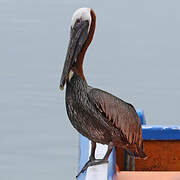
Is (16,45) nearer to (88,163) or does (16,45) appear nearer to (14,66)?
(14,66)

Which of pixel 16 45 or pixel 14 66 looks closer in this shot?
pixel 14 66

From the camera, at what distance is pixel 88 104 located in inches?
67.9

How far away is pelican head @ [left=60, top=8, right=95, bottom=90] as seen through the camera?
1.73 m

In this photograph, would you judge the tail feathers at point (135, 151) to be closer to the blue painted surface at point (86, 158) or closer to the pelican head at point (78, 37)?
the blue painted surface at point (86, 158)

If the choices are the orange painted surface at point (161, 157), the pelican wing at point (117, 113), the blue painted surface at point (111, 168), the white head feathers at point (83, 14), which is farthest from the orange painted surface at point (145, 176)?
the white head feathers at point (83, 14)

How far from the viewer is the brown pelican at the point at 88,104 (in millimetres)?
1727

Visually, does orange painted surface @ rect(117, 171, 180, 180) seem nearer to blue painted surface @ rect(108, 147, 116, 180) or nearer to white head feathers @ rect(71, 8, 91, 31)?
blue painted surface @ rect(108, 147, 116, 180)

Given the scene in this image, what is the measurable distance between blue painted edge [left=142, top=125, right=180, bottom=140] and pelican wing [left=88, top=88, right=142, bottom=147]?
450 mm

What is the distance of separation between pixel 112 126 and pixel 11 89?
319 cm

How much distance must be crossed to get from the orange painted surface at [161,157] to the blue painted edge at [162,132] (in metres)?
0.02

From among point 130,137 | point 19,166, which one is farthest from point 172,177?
point 19,166

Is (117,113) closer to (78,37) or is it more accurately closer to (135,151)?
(135,151)

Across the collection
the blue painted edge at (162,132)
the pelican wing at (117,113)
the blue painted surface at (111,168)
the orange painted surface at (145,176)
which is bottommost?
the orange painted surface at (145,176)

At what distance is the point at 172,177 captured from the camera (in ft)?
6.29
